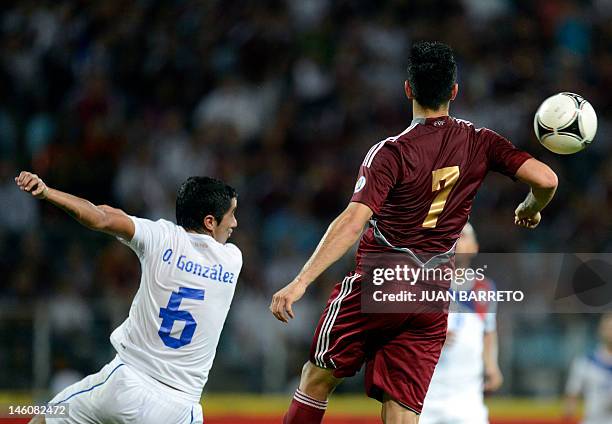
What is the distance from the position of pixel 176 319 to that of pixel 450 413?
7.58 ft

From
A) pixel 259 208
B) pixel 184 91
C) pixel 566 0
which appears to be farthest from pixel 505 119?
pixel 184 91

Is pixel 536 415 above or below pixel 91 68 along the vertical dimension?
below

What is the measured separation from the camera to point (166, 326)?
5.52 meters

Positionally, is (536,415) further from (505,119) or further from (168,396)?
(168,396)

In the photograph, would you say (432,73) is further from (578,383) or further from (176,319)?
(578,383)

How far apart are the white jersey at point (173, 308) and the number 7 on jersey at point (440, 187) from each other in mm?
1109

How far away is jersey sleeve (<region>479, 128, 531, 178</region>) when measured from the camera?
5.54 metres

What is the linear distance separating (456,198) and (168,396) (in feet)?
5.88

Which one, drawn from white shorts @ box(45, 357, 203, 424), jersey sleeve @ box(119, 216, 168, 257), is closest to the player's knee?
white shorts @ box(45, 357, 203, 424)

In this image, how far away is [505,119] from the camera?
1244 centimetres

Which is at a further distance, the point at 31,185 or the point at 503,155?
the point at 503,155

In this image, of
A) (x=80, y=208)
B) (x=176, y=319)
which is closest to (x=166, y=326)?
(x=176, y=319)

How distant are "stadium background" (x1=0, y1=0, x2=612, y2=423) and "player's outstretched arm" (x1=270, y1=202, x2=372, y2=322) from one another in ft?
18.0

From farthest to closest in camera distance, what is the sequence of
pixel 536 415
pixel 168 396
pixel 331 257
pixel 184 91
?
pixel 184 91, pixel 536 415, pixel 168 396, pixel 331 257
